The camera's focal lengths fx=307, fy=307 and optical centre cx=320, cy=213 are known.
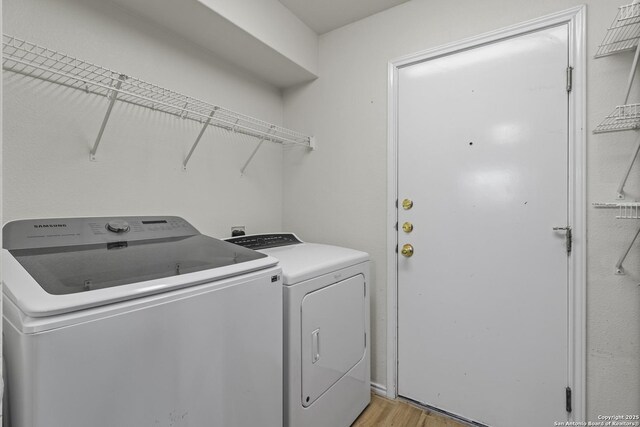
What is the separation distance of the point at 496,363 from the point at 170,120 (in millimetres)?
2310

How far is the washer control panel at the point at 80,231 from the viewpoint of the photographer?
1155 mm

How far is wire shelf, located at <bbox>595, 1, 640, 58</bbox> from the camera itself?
132cm

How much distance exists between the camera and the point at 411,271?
1.98 metres

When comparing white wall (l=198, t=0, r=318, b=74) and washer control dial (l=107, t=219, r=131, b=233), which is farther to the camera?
white wall (l=198, t=0, r=318, b=74)

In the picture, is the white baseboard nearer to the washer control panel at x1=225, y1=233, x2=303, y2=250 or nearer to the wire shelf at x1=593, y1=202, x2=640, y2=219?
the washer control panel at x1=225, y1=233, x2=303, y2=250

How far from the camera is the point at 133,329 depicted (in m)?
0.84

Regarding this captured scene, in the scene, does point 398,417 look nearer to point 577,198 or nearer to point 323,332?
point 323,332

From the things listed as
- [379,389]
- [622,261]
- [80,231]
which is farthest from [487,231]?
[80,231]

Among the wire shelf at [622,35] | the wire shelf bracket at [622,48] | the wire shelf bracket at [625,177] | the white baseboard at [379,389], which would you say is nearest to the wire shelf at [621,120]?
the wire shelf bracket at [622,48]

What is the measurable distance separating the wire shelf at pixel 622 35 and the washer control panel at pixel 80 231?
2.23 m

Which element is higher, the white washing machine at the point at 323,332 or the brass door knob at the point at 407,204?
the brass door knob at the point at 407,204

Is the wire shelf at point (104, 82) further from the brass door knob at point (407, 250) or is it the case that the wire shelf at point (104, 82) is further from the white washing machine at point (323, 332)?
the brass door knob at point (407, 250)

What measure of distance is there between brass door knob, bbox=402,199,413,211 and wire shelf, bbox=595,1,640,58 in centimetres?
112

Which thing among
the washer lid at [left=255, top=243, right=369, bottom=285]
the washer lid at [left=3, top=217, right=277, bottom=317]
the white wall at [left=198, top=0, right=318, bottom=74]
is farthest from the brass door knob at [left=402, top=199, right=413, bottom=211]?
the white wall at [left=198, top=0, right=318, bottom=74]
